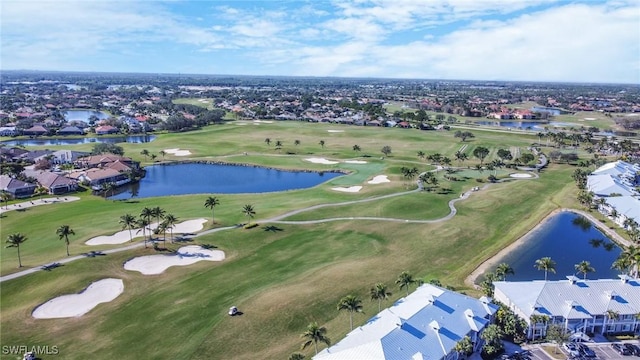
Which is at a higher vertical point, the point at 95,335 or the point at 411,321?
the point at 411,321

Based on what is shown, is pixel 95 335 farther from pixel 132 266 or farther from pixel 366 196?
pixel 366 196

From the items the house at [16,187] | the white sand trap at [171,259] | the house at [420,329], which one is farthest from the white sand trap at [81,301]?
the house at [16,187]

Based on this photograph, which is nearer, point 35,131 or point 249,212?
point 249,212

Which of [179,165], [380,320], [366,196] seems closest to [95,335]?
[380,320]

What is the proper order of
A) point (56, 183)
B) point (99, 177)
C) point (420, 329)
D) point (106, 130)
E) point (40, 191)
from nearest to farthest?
point (420, 329) → point (40, 191) → point (56, 183) → point (99, 177) → point (106, 130)

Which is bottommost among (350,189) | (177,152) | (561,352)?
(561,352)

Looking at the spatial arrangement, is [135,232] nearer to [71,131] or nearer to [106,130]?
[106,130]

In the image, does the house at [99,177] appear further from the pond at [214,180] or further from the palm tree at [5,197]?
the palm tree at [5,197]

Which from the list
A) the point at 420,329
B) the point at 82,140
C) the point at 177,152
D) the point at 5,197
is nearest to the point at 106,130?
the point at 82,140
